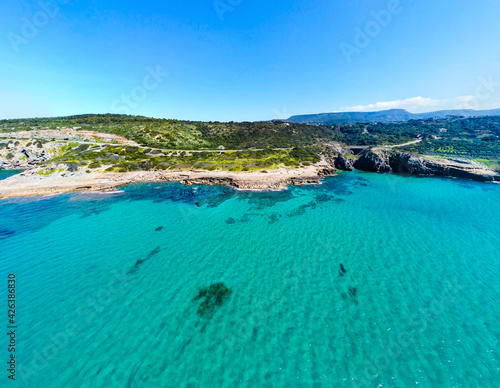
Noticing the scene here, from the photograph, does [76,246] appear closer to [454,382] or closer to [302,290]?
[302,290]

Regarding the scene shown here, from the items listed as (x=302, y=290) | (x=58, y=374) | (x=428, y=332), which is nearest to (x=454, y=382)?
(x=428, y=332)

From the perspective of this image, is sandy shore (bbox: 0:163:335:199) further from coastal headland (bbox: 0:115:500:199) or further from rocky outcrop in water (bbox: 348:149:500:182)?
rocky outcrop in water (bbox: 348:149:500:182)

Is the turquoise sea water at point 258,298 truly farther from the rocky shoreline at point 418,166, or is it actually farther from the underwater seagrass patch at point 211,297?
the rocky shoreline at point 418,166

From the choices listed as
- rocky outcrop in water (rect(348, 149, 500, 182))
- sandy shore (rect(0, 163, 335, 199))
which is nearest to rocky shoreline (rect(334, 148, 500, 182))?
rocky outcrop in water (rect(348, 149, 500, 182))

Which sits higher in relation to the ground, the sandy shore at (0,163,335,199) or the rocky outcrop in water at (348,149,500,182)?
the sandy shore at (0,163,335,199)

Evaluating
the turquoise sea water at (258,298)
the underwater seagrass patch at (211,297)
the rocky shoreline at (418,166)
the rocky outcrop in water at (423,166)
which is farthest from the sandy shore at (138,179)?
the underwater seagrass patch at (211,297)

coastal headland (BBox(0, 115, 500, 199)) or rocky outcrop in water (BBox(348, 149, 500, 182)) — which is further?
rocky outcrop in water (BBox(348, 149, 500, 182))
